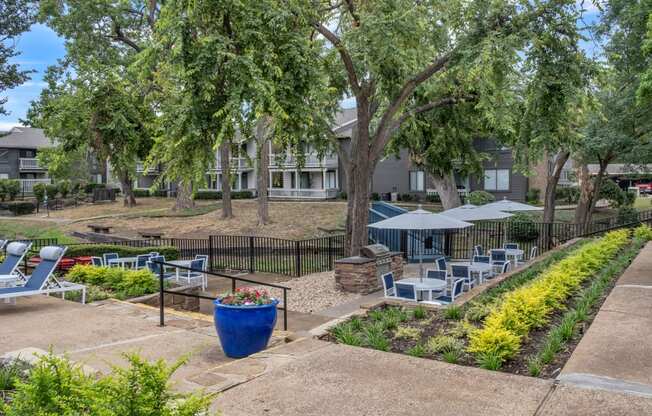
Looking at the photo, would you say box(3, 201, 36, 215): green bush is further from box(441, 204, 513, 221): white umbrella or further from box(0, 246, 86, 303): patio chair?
box(441, 204, 513, 221): white umbrella

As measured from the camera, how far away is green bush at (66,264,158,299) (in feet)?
37.1

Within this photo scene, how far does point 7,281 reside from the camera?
10.1 m

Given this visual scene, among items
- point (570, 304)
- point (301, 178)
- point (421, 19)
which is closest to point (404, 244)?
point (421, 19)

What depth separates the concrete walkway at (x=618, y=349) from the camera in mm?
5102

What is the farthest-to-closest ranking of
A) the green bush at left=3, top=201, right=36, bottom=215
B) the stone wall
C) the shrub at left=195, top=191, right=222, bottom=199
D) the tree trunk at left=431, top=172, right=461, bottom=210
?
the shrub at left=195, top=191, right=222, bottom=199 < the green bush at left=3, top=201, right=36, bottom=215 < the tree trunk at left=431, top=172, right=461, bottom=210 < the stone wall

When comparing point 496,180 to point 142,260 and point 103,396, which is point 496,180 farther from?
point 103,396

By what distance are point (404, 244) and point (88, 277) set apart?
1138 cm

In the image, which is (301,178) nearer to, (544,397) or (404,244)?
(404,244)

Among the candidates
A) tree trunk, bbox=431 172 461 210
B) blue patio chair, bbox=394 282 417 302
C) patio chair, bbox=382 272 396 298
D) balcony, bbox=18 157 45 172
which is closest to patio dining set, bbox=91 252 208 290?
patio chair, bbox=382 272 396 298

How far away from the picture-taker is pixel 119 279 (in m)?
11.7

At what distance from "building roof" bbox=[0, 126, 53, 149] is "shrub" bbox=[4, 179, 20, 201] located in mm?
12846

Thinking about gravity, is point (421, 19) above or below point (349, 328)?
above

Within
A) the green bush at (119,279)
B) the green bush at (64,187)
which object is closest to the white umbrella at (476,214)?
the green bush at (119,279)

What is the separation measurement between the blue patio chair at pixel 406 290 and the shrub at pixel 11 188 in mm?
47142
